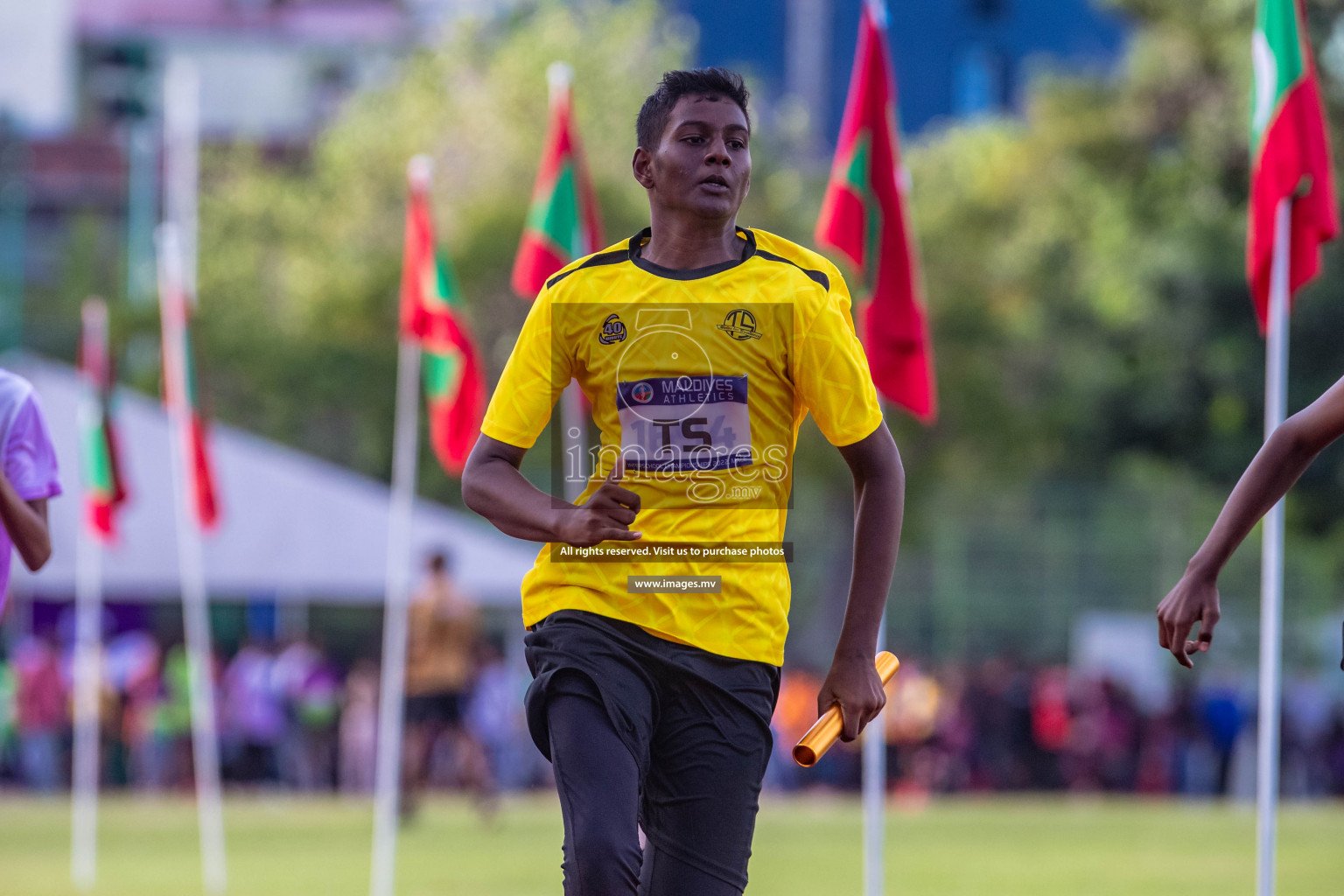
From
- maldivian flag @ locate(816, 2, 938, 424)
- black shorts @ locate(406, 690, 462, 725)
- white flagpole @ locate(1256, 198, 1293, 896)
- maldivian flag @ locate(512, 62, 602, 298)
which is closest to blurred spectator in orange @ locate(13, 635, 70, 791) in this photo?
black shorts @ locate(406, 690, 462, 725)

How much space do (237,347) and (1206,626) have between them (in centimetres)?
3571

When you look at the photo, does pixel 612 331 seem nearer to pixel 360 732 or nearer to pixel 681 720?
pixel 681 720

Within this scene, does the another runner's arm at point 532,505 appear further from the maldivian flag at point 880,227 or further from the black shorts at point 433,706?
the black shorts at point 433,706

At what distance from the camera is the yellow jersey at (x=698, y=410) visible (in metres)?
4.78

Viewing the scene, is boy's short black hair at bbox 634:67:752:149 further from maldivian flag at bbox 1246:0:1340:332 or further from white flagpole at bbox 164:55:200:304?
white flagpole at bbox 164:55:200:304

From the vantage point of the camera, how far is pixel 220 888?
12914 mm

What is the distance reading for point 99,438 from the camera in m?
15.8

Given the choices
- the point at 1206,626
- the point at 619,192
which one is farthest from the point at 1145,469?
the point at 1206,626

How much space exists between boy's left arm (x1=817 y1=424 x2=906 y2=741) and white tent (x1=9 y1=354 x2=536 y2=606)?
790 inches

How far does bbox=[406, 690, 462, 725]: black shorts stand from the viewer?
58.5ft

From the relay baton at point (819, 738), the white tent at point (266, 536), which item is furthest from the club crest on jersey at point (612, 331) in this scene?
the white tent at point (266, 536)

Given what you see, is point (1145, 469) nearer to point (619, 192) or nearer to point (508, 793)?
point (619, 192)

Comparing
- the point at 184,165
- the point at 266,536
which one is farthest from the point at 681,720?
the point at 184,165

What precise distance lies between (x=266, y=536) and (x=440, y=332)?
1202 centimetres
